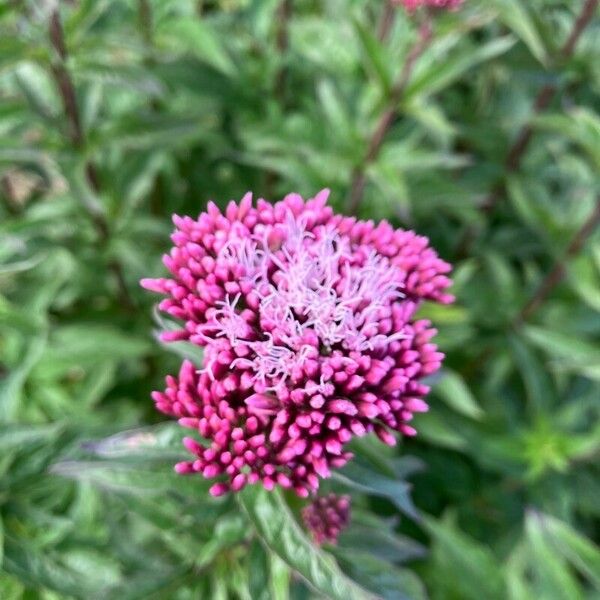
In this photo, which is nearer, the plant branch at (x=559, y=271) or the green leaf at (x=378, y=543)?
the green leaf at (x=378, y=543)

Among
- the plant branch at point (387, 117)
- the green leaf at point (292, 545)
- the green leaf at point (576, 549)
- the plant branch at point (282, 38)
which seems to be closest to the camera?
the green leaf at point (292, 545)

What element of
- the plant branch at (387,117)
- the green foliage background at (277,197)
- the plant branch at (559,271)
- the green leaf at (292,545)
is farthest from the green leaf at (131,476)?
the plant branch at (559,271)

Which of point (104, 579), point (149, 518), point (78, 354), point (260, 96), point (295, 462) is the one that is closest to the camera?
point (295, 462)

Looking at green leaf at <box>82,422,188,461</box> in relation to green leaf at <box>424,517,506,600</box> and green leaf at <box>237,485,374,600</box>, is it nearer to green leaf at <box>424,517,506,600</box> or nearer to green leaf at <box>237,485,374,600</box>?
green leaf at <box>237,485,374,600</box>

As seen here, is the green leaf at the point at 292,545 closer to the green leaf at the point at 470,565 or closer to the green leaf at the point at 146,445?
the green leaf at the point at 146,445

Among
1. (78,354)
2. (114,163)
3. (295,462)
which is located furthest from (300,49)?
(295,462)

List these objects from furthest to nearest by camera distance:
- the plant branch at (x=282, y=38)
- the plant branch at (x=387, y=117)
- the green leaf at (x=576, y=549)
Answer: the plant branch at (x=282, y=38) → the plant branch at (x=387, y=117) → the green leaf at (x=576, y=549)

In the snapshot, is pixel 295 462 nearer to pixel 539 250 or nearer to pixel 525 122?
pixel 525 122
